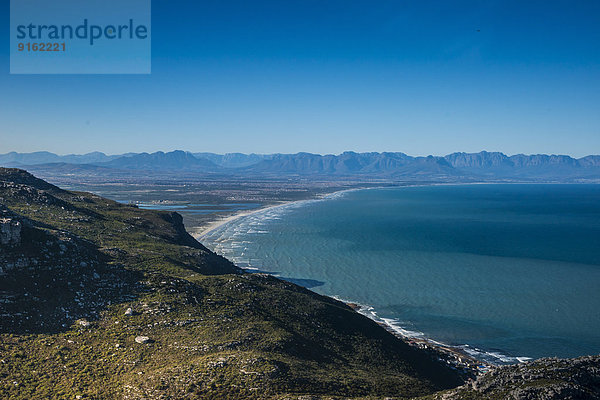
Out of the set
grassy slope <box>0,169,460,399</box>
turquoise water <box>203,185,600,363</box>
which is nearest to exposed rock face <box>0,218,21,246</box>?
grassy slope <box>0,169,460,399</box>

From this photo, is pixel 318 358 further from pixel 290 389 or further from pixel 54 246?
pixel 54 246

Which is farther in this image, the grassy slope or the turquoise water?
the turquoise water

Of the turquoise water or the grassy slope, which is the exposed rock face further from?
the turquoise water

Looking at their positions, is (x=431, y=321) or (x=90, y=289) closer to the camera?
(x=90, y=289)

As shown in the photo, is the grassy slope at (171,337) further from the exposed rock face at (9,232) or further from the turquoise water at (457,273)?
the turquoise water at (457,273)

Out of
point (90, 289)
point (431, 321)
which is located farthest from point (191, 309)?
point (431, 321)

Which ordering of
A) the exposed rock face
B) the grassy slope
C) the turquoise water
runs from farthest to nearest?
the turquoise water
the exposed rock face
the grassy slope

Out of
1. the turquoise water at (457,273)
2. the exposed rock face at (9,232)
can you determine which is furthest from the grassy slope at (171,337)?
the turquoise water at (457,273)
